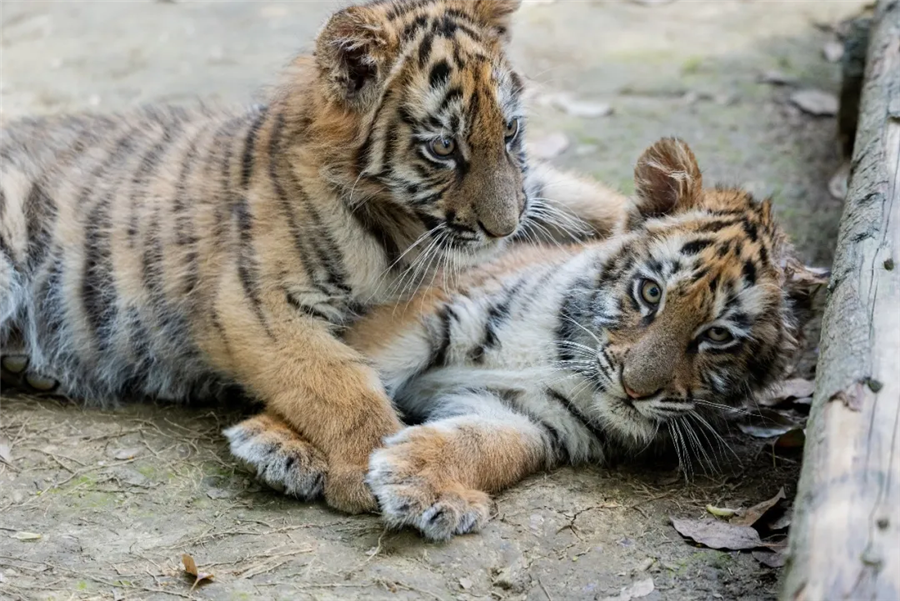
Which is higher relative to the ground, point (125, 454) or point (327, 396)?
point (327, 396)

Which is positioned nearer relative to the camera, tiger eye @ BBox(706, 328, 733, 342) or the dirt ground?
the dirt ground

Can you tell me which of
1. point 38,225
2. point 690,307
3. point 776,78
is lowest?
point 38,225

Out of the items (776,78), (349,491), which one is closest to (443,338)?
(349,491)

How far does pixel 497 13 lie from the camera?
3.71m

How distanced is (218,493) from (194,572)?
55 centimetres

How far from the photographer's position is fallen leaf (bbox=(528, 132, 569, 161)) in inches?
220

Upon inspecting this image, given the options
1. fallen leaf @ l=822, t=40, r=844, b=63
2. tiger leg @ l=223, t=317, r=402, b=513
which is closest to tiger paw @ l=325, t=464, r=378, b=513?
tiger leg @ l=223, t=317, r=402, b=513

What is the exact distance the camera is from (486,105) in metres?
3.34

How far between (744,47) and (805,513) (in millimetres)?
5433

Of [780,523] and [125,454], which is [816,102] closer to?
[780,523]

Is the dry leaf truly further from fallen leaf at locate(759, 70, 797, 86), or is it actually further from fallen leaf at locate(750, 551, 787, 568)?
fallen leaf at locate(759, 70, 797, 86)

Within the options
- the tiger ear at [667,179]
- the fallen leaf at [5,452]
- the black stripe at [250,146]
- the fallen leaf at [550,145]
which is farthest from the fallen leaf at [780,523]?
the fallen leaf at [550,145]

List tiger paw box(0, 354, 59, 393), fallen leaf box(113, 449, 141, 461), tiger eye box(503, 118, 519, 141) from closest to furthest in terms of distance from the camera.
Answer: tiger eye box(503, 118, 519, 141)
fallen leaf box(113, 449, 141, 461)
tiger paw box(0, 354, 59, 393)

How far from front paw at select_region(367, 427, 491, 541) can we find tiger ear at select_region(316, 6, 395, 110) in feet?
3.80
